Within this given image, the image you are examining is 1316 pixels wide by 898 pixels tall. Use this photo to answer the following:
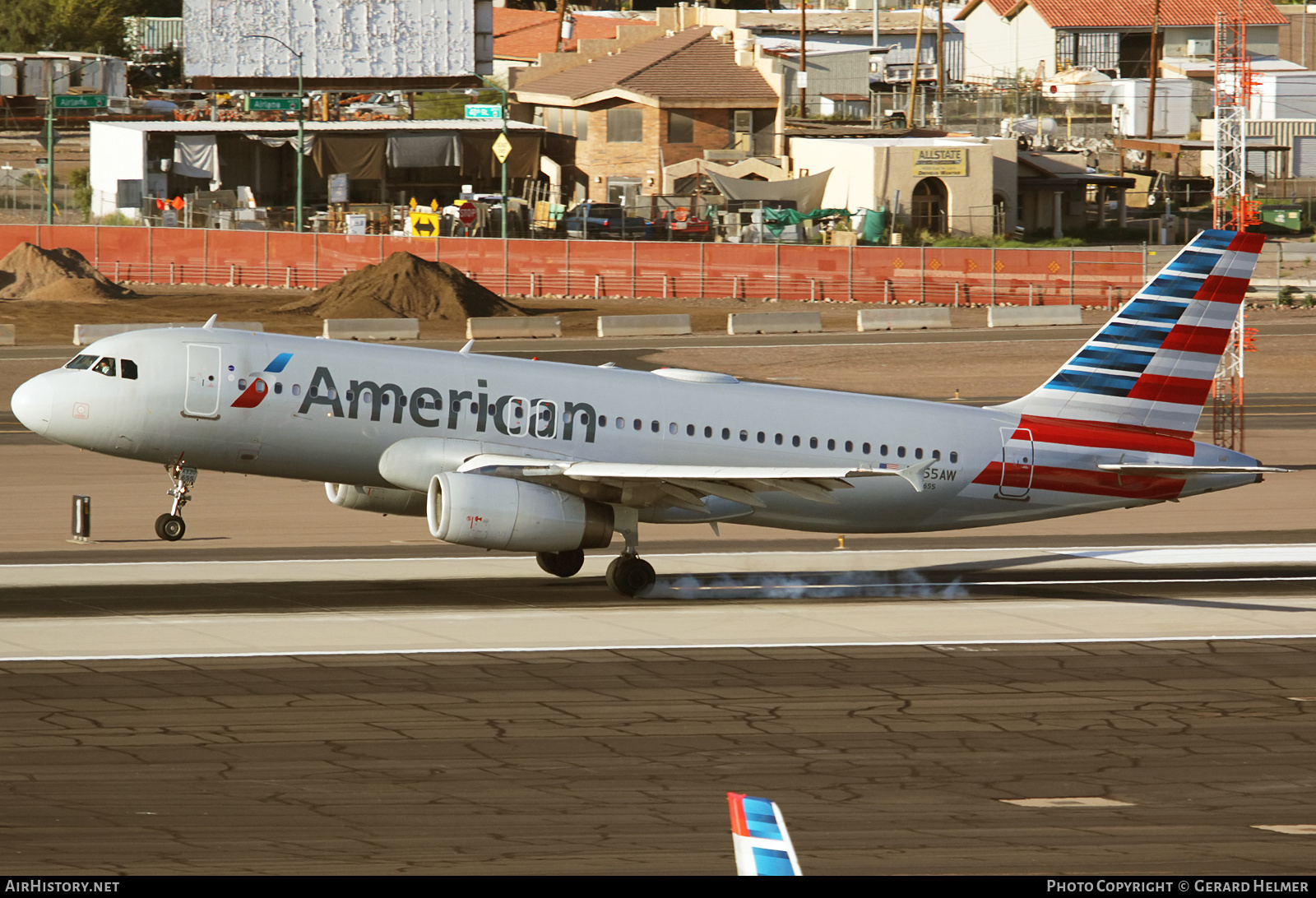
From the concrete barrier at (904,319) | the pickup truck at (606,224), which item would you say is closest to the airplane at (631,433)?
the concrete barrier at (904,319)

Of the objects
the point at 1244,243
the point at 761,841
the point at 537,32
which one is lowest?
the point at 761,841

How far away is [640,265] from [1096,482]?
55282 mm

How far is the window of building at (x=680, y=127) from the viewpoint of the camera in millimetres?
110062

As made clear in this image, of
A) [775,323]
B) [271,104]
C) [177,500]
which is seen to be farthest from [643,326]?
[177,500]

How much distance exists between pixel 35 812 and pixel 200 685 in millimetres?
5863

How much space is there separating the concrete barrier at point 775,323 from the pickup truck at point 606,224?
19.1 meters

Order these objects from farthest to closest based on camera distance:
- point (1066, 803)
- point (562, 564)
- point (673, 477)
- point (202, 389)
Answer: point (562, 564), point (202, 389), point (673, 477), point (1066, 803)

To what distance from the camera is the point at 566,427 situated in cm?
2925

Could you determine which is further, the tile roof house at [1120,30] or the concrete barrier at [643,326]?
the tile roof house at [1120,30]

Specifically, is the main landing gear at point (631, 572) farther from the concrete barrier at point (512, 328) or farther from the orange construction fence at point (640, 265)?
the orange construction fence at point (640, 265)

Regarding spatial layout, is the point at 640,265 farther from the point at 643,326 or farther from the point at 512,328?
the point at 512,328

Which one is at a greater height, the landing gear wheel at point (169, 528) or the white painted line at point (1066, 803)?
the landing gear wheel at point (169, 528)

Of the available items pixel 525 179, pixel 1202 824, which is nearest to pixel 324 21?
pixel 525 179

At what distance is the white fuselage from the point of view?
28.0 metres
